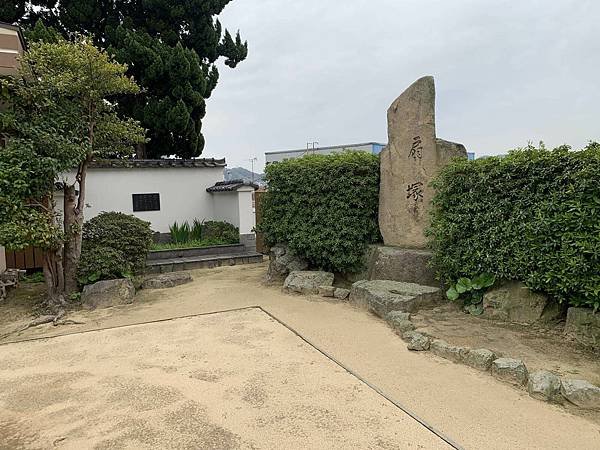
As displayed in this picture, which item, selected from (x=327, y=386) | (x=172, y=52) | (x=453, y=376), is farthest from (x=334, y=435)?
(x=172, y=52)

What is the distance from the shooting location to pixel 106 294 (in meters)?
6.71

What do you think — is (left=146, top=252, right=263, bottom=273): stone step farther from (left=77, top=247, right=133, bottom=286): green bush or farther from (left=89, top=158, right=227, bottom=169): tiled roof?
(left=89, top=158, right=227, bottom=169): tiled roof

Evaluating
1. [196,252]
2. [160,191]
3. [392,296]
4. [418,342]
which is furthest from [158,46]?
[418,342]

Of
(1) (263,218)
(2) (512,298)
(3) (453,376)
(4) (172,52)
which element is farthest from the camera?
(4) (172,52)

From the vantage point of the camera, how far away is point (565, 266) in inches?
179

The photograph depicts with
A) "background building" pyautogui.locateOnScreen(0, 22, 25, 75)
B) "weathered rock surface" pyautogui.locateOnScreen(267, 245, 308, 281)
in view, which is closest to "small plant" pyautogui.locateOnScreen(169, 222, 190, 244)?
"weathered rock surface" pyautogui.locateOnScreen(267, 245, 308, 281)

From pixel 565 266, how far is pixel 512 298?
0.90 metres

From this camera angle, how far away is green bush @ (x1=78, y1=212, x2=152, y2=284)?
7.07m

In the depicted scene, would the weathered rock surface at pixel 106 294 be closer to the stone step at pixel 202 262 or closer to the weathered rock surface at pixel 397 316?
the stone step at pixel 202 262

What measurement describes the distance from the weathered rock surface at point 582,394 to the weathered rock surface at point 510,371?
1.12 feet

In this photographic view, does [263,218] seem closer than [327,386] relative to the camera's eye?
No

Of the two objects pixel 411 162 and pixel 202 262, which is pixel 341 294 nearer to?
pixel 411 162

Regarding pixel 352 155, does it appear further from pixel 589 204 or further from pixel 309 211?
pixel 589 204

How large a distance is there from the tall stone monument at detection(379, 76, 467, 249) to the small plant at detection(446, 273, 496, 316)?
51.9 inches
